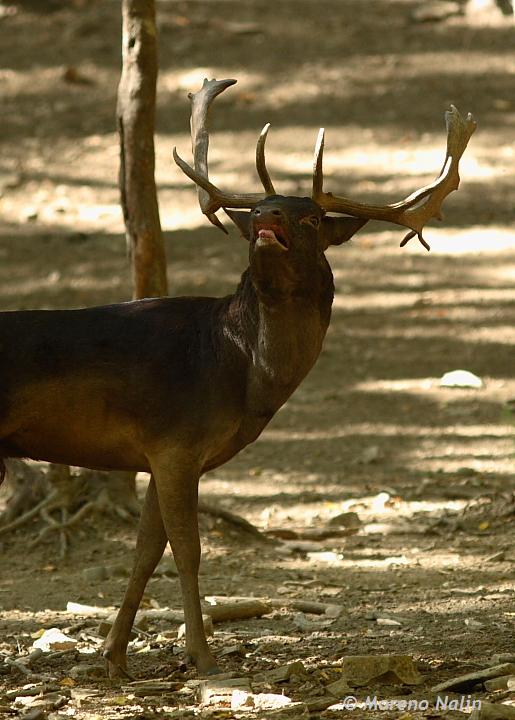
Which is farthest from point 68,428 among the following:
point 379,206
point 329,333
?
point 329,333

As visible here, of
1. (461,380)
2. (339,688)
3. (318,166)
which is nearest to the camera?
(339,688)

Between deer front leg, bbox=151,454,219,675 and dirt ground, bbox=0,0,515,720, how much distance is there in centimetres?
15

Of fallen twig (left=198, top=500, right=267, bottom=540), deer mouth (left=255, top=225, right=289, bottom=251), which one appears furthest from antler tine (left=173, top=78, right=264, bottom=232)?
fallen twig (left=198, top=500, right=267, bottom=540)

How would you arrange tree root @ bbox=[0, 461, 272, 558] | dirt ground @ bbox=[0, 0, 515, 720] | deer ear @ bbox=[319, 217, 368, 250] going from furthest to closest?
tree root @ bbox=[0, 461, 272, 558] < dirt ground @ bbox=[0, 0, 515, 720] < deer ear @ bbox=[319, 217, 368, 250]

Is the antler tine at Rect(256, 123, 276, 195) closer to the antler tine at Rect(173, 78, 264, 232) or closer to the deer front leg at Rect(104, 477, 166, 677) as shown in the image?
the antler tine at Rect(173, 78, 264, 232)

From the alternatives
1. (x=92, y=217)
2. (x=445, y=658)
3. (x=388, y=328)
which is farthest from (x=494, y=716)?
(x=92, y=217)

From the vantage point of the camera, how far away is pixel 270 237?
5289 mm

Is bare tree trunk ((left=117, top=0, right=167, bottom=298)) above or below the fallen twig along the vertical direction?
above

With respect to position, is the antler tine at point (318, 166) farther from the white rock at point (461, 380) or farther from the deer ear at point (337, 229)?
the white rock at point (461, 380)

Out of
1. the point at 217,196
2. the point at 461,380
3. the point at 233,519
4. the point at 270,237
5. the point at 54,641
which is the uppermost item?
the point at 217,196

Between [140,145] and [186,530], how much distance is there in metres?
3.21

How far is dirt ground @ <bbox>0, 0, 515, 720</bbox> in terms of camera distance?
6.18 meters

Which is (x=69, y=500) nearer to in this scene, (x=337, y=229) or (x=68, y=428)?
(x=68, y=428)

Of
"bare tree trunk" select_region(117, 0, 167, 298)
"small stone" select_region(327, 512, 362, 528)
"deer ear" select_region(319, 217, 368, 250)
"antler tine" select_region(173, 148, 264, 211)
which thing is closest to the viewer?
"deer ear" select_region(319, 217, 368, 250)
